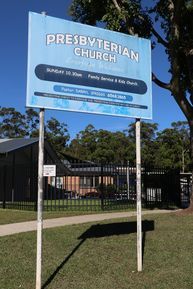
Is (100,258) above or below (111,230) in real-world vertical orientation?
below

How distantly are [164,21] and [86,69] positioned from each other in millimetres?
12163

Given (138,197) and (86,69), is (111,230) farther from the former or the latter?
(86,69)

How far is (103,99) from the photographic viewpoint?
7516mm

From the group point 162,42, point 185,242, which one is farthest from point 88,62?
point 162,42

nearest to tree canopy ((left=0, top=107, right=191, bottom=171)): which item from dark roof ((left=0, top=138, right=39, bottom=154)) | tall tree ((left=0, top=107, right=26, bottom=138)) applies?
tall tree ((left=0, top=107, right=26, bottom=138))

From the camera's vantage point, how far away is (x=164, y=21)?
18.6 meters

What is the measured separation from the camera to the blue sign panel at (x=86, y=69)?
6812 millimetres

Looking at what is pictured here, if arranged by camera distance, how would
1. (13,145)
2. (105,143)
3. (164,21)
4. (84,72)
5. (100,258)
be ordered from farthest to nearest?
1. (105,143)
2. (13,145)
3. (164,21)
4. (100,258)
5. (84,72)

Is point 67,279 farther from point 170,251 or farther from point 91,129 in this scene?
point 91,129

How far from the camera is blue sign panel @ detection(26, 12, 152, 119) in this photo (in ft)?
22.4

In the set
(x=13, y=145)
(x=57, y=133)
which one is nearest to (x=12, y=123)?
(x=57, y=133)

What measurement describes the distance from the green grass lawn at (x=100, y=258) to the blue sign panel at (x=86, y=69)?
2584 mm

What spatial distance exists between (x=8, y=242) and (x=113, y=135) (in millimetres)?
69367

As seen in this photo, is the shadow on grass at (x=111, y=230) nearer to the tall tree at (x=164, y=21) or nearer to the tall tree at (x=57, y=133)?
the tall tree at (x=164, y=21)
